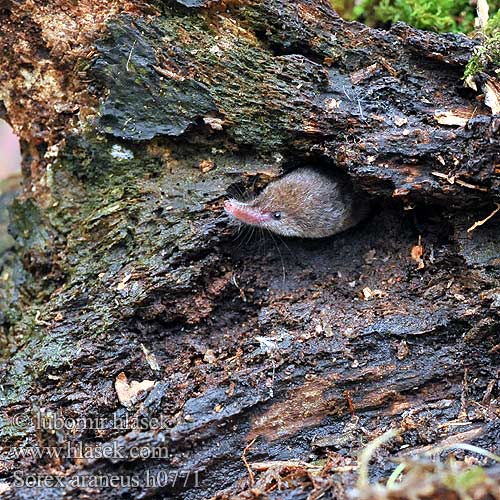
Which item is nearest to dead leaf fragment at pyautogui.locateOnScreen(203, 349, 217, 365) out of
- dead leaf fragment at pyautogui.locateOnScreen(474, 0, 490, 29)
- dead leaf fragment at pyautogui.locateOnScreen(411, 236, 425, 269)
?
dead leaf fragment at pyautogui.locateOnScreen(411, 236, 425, 269)

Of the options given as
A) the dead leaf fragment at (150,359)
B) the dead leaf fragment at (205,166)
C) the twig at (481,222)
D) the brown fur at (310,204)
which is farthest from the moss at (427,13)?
the dead leaf fragment at (150,359)

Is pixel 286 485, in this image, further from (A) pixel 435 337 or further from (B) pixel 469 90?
(B) pixel 469 90

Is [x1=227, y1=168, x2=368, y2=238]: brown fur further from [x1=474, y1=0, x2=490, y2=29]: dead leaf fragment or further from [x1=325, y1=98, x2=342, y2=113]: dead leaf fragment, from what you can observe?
Result: [x1=474, y1=0, x2=490, y2=29]: dead leaf fragment

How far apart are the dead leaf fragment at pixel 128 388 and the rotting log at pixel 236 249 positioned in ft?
0.07

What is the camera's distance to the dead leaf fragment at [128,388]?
306cm

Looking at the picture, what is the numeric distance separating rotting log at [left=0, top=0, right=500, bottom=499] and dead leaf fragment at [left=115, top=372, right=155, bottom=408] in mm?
21

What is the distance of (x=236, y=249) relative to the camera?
368 cm

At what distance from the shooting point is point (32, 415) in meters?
3.05

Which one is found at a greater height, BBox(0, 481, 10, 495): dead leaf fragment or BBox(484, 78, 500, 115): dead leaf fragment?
BBox(484, 78, 500, 115): dead leaf fragment

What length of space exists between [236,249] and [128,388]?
3.57 feet

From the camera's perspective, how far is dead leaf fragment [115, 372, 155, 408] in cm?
306

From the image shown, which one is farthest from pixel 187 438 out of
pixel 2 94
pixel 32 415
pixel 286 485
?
pixel 2 94

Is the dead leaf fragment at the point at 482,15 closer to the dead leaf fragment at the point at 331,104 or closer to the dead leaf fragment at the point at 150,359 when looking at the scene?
the dead leaf fragment at the point at 331,104

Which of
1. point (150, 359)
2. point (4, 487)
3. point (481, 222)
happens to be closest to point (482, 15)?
point (481, 222)
